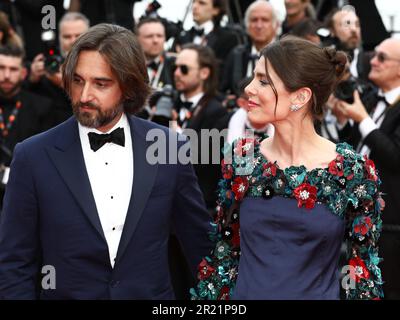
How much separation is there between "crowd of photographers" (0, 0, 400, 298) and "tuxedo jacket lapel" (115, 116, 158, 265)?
2.24 m

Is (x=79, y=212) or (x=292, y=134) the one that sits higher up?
(x=292, y=134)

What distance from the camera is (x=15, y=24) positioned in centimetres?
841

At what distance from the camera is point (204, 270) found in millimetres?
3443

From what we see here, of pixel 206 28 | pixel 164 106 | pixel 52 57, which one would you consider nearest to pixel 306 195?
pixel 164 106

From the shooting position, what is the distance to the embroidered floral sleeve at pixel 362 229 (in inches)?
128

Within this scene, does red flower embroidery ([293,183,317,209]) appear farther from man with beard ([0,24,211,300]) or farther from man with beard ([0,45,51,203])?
man with beard ([0,45,51,203])

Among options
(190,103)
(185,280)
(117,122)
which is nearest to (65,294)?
(117,122)

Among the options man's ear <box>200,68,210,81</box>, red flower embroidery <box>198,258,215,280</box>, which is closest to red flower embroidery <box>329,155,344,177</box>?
red flower embroidery <box>198,258,215,280</box>

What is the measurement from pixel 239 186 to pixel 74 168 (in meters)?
0.70

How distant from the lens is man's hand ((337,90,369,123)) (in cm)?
559

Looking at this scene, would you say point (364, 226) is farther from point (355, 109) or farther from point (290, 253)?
point (355, 109)

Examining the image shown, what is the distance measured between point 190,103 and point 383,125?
170 centimetres

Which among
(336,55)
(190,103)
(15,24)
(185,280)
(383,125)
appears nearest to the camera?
(336,55)

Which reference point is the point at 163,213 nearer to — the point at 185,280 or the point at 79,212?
the point at 79,212
